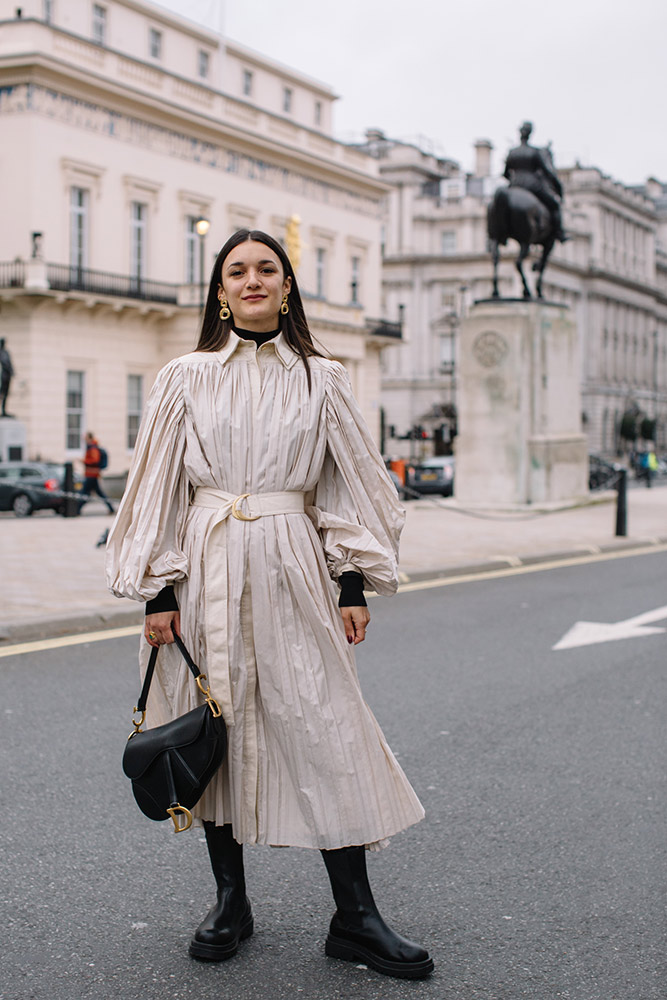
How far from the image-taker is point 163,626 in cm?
320

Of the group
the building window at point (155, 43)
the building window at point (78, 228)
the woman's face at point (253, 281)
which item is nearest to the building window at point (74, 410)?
the building window at point (78, 228)

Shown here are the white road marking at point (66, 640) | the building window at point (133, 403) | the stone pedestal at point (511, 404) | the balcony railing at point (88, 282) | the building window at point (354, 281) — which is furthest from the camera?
the building window at point (354, 281)

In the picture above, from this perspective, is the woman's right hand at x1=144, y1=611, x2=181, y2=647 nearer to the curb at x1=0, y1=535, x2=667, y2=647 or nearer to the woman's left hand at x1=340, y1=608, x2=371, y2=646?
the woman's left hand at x1=340, y1=608, x2=371, y2=646

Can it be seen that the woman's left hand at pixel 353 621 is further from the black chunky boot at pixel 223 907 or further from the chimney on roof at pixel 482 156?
the chimney on roof at pixel 482 156

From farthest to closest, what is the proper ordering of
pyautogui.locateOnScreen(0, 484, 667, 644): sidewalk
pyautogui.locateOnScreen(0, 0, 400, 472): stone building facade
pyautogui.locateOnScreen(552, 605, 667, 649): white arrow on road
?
pyautogui.locateOnScreen(0, 0, 400, 472): stone building facade, pyautogui.locateOnScreen(0, 484, 667, 644): sidewalk, pyautogui.locateOnScreen(552, 605, 667, 649): white arrow on road

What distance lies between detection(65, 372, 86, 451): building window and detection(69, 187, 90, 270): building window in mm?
3448

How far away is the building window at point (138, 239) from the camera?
3909 cm

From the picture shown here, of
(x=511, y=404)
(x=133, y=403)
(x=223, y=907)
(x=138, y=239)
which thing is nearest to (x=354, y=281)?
(x=138, y=239)

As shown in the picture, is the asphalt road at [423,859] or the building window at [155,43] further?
the building window at [155,43]

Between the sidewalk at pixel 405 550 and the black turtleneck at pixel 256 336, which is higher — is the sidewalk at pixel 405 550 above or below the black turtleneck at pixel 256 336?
below

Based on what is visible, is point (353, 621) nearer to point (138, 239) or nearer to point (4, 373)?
point (4, 373)

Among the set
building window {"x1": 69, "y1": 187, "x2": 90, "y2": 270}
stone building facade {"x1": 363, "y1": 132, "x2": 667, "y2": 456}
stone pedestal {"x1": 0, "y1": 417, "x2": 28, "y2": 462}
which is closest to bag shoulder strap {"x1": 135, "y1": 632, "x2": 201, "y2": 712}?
stone pedestal {"x1": 0, "y1": 417, "x2": 28, "y2": 462}

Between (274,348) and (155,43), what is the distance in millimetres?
44623

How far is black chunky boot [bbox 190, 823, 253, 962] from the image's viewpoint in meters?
3.25
